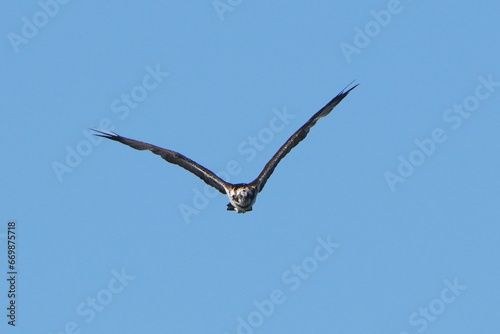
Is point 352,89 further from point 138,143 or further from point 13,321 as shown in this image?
point 13,321

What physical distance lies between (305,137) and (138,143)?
4692 millimetres

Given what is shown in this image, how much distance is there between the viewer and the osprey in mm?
57406

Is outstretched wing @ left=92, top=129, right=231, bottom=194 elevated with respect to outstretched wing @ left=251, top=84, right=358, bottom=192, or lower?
elevated

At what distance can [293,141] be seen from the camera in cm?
5812

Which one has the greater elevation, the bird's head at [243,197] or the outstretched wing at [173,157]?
the outstretched wing at [173,157]

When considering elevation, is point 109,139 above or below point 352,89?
above

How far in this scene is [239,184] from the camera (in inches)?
2272

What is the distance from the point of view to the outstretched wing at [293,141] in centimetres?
5784

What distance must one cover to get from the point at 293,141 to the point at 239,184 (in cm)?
192

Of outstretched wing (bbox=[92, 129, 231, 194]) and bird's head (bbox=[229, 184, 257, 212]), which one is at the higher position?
outstretched wing (bbox=[92, 129, 231, 194])

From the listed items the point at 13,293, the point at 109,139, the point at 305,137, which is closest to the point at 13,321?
the point at 13,293

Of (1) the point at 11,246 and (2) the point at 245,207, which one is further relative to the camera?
(1) the point at 11,246

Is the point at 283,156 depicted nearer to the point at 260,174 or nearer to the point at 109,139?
the point at 260,174

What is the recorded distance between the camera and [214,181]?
5866 cm
